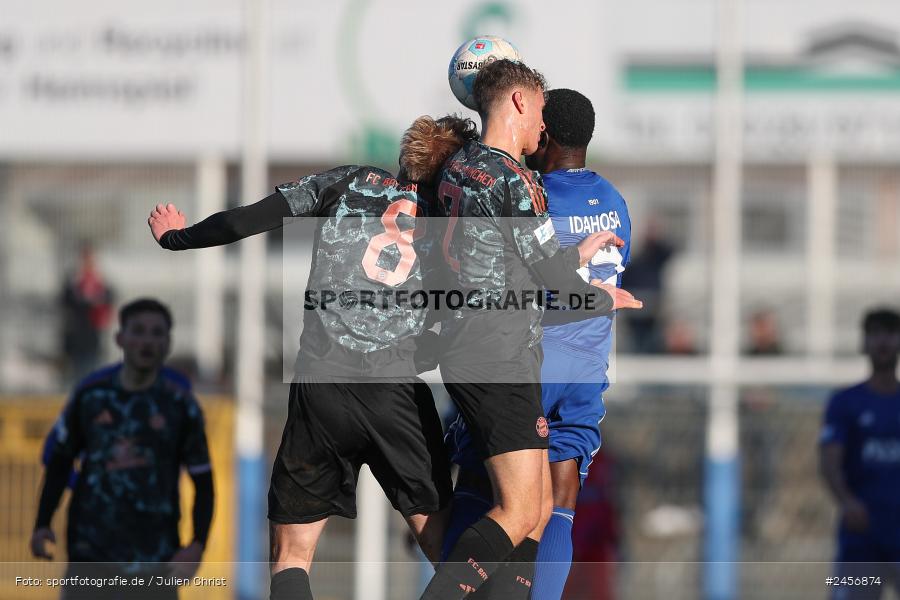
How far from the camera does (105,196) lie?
41.5 feet

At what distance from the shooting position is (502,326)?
4.95 m

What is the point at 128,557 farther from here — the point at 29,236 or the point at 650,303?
the point at 29,236

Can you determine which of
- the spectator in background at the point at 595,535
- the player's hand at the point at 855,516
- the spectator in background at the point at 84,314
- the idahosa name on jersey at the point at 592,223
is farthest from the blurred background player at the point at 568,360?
the spectator in background at the point at 84,314

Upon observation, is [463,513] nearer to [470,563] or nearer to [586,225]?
[470,563]

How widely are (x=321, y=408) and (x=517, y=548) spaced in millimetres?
944

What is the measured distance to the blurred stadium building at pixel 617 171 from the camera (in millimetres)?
10398

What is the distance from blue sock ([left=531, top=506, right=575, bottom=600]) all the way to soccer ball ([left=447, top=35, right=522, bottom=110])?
69.4 inches

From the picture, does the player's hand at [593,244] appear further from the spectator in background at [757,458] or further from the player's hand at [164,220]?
the spectator in background at [757,458]

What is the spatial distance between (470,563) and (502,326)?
899 millimetres

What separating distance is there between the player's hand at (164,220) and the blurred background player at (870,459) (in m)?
4.55

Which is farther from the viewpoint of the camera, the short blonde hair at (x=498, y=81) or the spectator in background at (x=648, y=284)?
the spectator in background at (x=648, y=284)

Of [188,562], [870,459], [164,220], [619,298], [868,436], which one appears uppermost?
[164,220]

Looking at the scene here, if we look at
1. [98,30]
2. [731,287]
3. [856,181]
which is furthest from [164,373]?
[856,181]

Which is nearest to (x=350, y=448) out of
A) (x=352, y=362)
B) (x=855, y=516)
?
(x=352, y=362)
